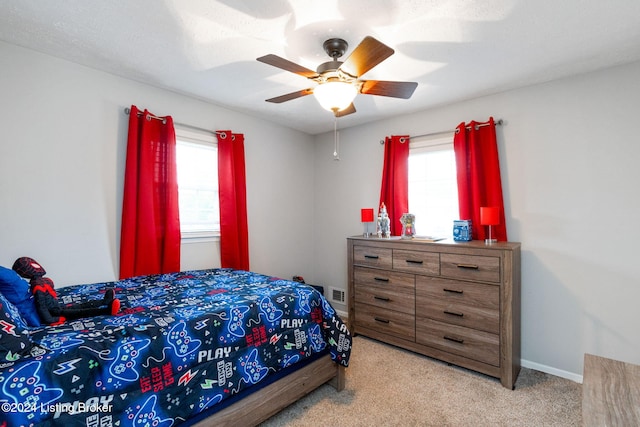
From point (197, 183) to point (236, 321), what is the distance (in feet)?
6.07

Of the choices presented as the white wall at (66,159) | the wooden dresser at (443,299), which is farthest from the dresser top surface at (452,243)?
the white wall at (66,159)

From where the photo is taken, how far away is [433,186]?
3.28 m

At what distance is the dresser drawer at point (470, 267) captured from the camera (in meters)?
2.40

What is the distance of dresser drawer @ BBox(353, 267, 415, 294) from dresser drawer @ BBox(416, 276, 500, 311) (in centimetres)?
9

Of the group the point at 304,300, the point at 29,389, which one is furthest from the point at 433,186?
the point at 29,389

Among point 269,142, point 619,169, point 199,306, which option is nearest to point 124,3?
point 199,306

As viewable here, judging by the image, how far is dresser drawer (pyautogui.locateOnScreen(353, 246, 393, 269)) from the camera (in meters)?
3.01

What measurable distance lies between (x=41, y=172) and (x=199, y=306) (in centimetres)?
164

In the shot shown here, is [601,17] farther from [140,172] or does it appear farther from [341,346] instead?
[140,172]

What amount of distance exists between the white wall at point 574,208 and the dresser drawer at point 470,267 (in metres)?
0.54

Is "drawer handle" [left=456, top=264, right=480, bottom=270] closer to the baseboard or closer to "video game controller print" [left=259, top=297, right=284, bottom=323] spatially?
the baseboard

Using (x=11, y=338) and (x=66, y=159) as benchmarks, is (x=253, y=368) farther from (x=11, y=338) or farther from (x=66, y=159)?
(x=66, y=159)

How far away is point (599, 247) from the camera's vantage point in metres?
2.38

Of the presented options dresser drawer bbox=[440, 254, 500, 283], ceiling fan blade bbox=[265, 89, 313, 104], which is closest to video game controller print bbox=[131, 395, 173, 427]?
ceiling fan blade bbox=[265, 89, 313, 104]
